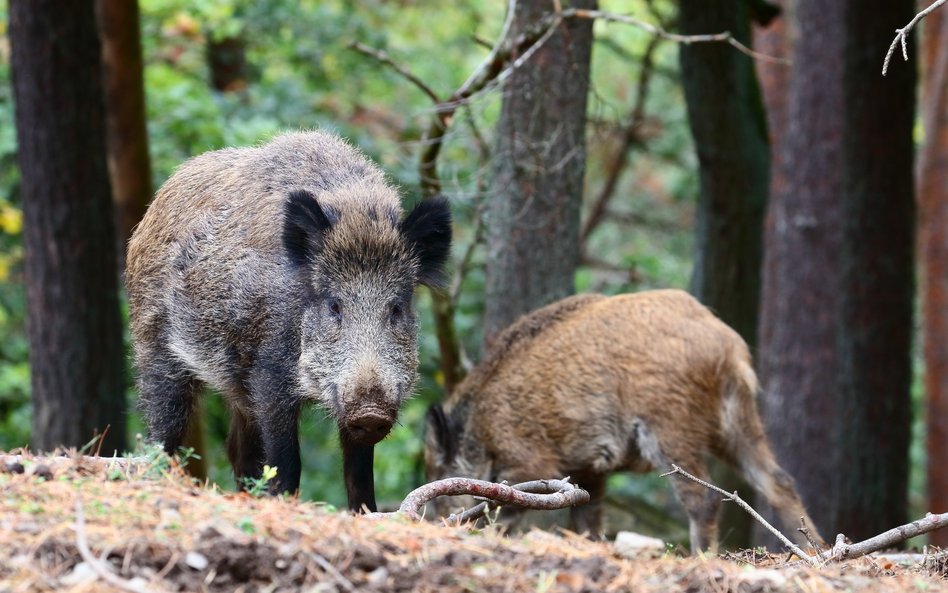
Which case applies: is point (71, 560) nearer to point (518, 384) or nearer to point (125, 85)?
point (518, 384)

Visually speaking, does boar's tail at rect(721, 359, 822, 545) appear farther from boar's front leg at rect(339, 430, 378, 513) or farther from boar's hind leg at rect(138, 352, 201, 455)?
boar's hind leg at rect(138, 352, 201, 455)

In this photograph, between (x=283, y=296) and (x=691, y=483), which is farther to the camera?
(x=691, y=483)

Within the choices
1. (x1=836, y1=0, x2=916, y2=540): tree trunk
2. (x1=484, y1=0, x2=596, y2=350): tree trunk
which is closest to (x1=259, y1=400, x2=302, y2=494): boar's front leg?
(x1=484, y1=0, x2=596, y2=350): tree trunk

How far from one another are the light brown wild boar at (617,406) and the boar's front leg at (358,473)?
2136mm

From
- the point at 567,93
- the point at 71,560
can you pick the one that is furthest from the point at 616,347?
the point at 71,560

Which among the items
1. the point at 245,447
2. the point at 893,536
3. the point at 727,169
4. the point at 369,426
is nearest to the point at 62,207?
the point at 245,447

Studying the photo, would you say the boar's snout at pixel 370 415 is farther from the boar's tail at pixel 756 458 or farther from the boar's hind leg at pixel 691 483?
the boar's tail at pixel 756 458

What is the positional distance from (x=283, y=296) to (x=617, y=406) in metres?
2.78

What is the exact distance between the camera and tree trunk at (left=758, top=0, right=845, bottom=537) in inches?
480

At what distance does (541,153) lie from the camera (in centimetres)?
809

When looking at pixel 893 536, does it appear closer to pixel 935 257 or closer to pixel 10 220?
pixel 10 220

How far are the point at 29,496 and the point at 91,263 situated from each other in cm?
546

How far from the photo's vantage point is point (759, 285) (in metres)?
9.80

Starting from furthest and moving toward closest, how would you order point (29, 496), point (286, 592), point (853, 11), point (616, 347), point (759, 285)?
point (853, 11), point (759, 285), point (616, 347), point (29, 496), point (286, 592)
